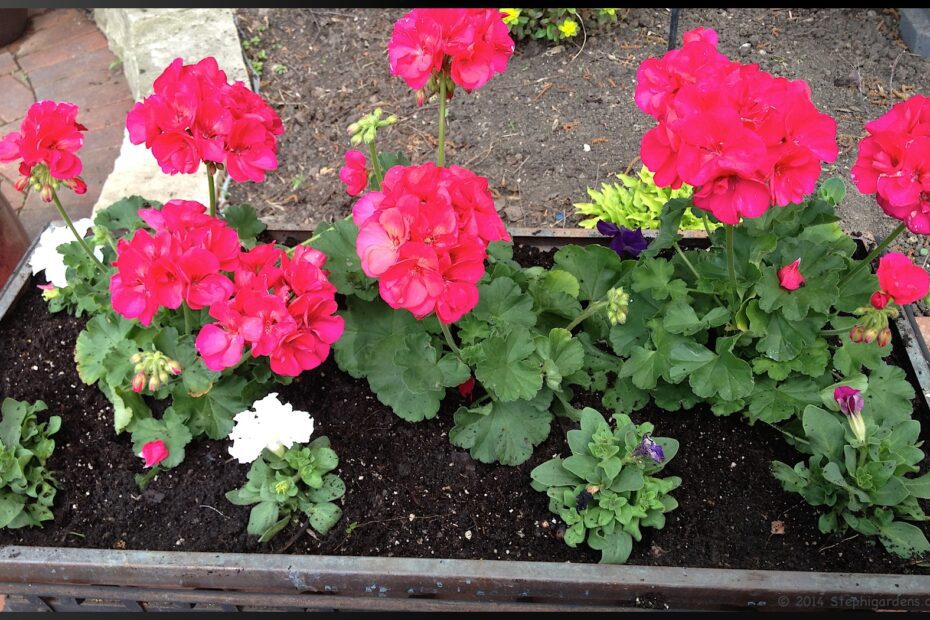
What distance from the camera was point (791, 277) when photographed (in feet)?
5.96

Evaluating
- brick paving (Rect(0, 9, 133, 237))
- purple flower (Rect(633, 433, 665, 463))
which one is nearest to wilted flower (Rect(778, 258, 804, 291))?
purple flower (Rect(633, 433, 665, 463))

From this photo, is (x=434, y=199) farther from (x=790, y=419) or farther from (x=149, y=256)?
(x=790, y=419)

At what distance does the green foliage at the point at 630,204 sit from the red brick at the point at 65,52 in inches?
119

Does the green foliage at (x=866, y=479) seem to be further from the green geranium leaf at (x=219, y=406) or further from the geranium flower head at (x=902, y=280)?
the green geranium leaf at (x=219, y=406)

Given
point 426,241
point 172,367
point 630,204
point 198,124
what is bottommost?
point 630,204

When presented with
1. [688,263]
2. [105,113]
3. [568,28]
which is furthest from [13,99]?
[688,263]

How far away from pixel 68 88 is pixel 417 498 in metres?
3.36

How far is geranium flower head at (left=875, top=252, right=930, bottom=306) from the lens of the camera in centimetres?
166

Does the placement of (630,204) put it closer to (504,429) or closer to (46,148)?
(504,429)

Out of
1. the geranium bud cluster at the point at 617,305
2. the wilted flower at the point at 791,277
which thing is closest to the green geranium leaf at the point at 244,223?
the geranium bud cluster at the point at 617,305

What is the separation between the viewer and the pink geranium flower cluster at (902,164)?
1.58 meters

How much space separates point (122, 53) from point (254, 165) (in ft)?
9.57

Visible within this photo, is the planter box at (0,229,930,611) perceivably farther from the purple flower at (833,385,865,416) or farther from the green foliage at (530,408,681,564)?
the purple flower at (833,385,865,416)

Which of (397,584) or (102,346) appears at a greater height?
(102,346)
